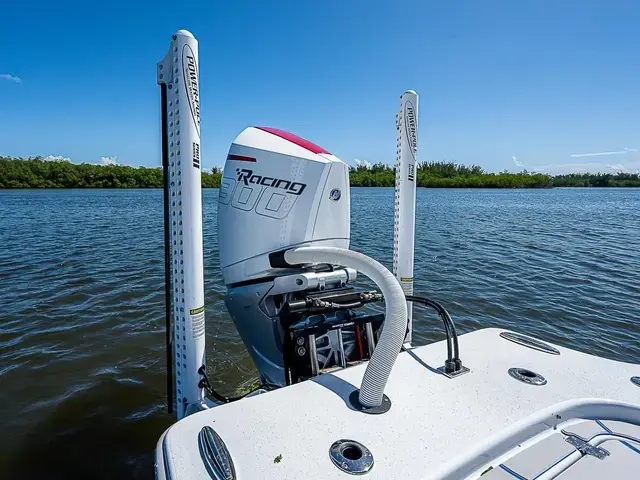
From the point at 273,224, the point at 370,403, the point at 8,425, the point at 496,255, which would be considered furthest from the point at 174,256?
the point at 496,255

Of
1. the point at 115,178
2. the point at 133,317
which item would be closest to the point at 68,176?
the point at 115,178

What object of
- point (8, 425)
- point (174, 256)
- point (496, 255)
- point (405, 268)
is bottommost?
point (8, 425)

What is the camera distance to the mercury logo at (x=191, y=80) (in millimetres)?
1738

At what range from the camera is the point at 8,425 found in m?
2.71

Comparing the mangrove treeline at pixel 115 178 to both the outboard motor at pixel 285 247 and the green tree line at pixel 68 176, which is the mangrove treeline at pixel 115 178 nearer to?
the green tree line at pixel 68 176

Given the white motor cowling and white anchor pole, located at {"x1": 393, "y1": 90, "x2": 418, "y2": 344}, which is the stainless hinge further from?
the white motor cowling

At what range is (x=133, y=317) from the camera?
4.70m

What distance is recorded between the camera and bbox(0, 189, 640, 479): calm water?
8.76 ft

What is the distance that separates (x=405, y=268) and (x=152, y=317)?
139 inches

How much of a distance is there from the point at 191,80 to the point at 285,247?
983 mm

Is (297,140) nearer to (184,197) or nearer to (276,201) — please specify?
(276,201)

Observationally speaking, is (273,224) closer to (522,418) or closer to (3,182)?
(522,418)

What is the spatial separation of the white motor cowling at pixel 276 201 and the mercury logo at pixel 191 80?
53 cm

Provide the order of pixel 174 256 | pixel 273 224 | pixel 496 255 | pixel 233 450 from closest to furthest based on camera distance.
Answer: pixel 233 450
pixel 174 256
pixel 273 224
pixel 496 255
